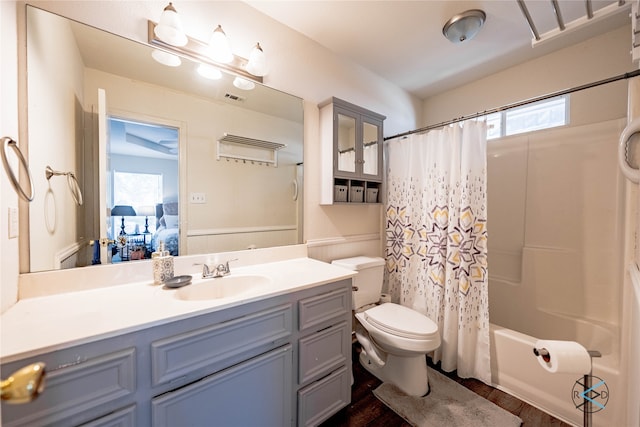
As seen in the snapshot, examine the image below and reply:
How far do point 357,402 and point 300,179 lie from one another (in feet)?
4.92

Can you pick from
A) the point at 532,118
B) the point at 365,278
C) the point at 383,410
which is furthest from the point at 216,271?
the point at 532,118

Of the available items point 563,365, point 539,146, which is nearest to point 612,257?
point 539,146

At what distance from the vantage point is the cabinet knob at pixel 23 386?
41cm

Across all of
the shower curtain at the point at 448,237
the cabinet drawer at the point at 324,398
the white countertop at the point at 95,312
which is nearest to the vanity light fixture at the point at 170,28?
the white countertop at the point at 95,312

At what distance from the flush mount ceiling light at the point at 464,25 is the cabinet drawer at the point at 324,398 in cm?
226

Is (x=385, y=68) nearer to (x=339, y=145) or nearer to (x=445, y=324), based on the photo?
(x=339, y=145)

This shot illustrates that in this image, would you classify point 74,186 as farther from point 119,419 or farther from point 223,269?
point 119,419

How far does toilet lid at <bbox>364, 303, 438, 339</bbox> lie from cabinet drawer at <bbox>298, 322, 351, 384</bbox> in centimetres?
31

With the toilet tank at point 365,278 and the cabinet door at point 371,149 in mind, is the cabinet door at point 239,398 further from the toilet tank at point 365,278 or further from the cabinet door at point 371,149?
the cabinet door at point 371,149

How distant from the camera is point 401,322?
1540 mm

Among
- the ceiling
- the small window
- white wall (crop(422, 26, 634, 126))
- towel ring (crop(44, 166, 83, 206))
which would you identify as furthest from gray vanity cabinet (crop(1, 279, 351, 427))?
white wall (crop(422, 26, 634, 126))

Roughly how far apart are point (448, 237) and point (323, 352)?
1.18 meters

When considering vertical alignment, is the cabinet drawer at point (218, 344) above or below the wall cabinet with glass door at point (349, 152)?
below

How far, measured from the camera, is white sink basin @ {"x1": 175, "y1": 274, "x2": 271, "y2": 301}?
1.15 meters
